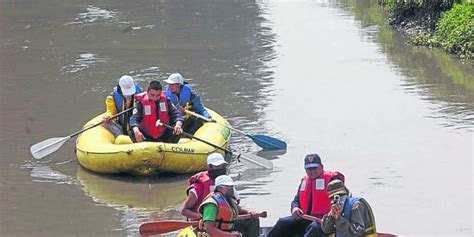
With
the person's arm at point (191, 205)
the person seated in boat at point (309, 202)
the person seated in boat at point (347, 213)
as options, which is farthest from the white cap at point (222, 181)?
the person seated in boat at point (347, 213)

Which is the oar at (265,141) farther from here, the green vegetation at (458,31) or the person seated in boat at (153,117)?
the green vegetation at (458,31)

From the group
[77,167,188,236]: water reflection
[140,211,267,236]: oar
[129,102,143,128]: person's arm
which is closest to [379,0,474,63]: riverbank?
[129,102,143,128]: person's arm

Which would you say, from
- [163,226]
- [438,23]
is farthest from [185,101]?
[438,23]

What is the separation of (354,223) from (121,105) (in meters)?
5.61

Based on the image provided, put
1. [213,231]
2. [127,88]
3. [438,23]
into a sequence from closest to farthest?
[213,231] < [127,88] < [438,23]

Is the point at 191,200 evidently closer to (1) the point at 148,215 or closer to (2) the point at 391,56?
(1) the point at 148,215

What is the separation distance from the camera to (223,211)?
744 centimetres

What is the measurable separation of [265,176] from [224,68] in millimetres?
7236

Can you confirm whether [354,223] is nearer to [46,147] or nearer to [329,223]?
[329,223]

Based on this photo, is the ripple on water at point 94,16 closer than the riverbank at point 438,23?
No

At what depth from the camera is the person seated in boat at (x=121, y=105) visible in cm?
1180

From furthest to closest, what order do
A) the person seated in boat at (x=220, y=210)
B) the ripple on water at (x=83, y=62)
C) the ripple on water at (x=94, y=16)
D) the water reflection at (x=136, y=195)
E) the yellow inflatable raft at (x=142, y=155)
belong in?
the ripple on water at (x=94, y=16) < the ripple on water at (x=83, y=62) < the yellow inflatable raft at (x=142, y=155) < the water reflection at (x=136, y=195) < the person seated in boat at (x=220, y=210)

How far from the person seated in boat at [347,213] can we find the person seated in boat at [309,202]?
86 centimetres

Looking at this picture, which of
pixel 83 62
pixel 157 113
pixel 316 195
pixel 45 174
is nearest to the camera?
pixel 316 195
